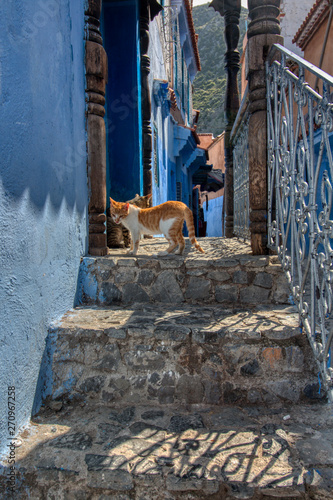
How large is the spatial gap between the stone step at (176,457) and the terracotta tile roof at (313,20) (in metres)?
7.60

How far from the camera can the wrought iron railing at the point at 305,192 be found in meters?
1.87

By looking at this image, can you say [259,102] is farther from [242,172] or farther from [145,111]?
[145,111]

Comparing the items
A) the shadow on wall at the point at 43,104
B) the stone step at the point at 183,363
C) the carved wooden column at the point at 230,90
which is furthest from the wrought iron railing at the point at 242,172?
the stone step at the point at 183,363

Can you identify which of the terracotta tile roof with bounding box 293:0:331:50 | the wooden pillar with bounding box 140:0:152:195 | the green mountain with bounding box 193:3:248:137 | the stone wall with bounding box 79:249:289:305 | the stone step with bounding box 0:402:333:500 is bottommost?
the stone step with bounding box 0:402:333:500

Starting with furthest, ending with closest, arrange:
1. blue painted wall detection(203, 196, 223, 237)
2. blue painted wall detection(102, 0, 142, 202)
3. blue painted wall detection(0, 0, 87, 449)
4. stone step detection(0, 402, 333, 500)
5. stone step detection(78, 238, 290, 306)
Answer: blue painted wall detection(203, 196, 223, 237), blue painted wall detection(102, 0, 142, 202), stone step detection(78, 238, 290, 306), blue painted wall detection(0, 0, 87, 449), stone step detection(0, 402, 333, 500)

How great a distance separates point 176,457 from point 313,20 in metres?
9.13

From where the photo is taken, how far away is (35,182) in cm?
231

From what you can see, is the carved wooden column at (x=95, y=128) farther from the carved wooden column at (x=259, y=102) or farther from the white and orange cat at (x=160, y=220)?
the carved wooden column at (x=259, y=102)

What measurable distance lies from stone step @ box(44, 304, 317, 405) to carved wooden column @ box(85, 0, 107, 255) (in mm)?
1175

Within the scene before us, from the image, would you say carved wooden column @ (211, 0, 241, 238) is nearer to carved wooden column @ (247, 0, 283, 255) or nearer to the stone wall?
carved wooden column @ (247, 0, 283, 255)

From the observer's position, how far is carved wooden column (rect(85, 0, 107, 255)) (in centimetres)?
336

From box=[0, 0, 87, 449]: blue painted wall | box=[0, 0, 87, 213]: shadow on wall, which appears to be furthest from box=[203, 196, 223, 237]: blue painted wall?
box=[0, 0, 87, 449]: blue painted wall

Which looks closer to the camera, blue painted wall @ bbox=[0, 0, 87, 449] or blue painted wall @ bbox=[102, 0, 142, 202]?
blue painted wall @ bbox=[0, 0, 87, 449]

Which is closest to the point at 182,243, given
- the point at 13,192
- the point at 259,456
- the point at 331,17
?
the point at 13,192
